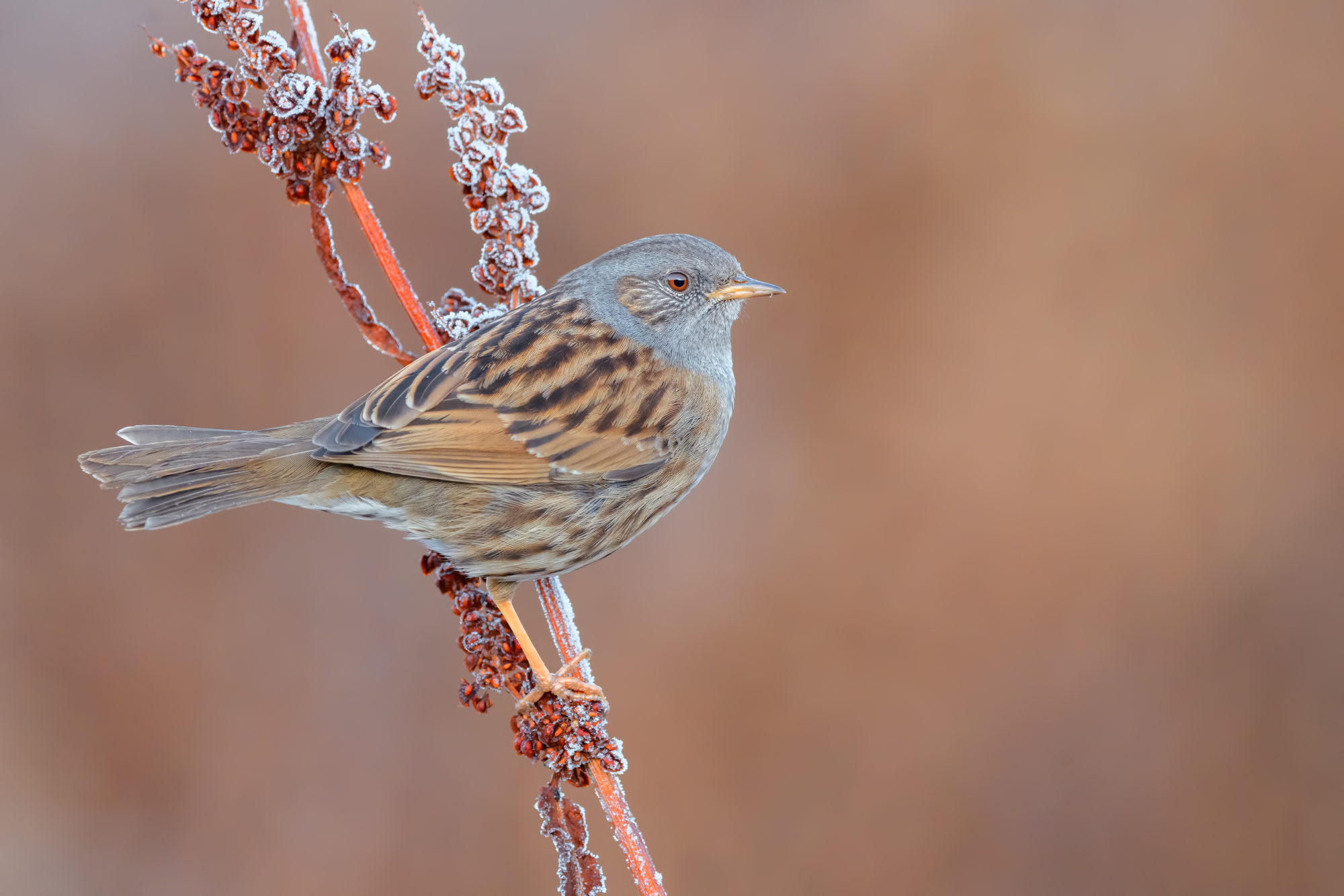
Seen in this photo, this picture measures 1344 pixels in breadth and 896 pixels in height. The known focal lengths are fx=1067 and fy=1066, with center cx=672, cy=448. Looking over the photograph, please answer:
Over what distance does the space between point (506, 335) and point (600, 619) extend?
2439mm

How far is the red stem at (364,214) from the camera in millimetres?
2516

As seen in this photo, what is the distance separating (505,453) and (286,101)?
42.2 inches

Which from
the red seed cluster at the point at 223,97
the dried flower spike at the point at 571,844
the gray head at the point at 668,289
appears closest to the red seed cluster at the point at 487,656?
the dried flower spike at the point at 571,844

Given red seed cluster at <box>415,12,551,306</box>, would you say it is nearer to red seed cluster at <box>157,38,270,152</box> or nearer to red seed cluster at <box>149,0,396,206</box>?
red seed cluster at <box>149,0,396,206</box>

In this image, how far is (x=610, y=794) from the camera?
2.49m

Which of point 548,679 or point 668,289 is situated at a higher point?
point 668,289

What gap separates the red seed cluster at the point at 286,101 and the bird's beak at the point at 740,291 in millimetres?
1155

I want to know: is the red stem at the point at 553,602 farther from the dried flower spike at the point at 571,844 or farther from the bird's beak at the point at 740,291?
the bird's beak at the point at 740,291

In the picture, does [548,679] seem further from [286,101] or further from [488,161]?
[286,101]

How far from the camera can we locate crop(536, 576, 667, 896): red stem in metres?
2.35

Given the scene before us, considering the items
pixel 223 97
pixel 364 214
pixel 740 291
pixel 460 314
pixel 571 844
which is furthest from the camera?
pixel 740 291

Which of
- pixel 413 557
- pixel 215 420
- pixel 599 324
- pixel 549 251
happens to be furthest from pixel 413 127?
pixel 599 324

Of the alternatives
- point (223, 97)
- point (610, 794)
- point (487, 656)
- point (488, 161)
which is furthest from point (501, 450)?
point (223, 97)

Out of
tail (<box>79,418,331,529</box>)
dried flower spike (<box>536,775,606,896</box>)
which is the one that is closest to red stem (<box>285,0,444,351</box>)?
tail (<box>79,418,331,529</box>)
